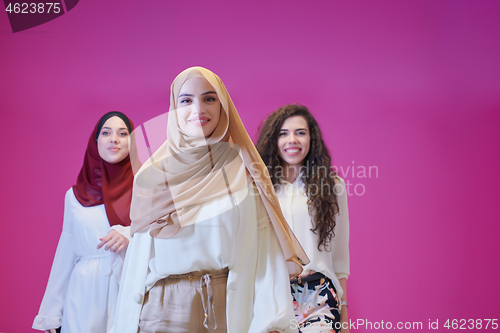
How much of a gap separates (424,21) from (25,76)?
3297mm

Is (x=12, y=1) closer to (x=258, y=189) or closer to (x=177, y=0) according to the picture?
(x=177, y=0)

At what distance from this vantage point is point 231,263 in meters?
1.59

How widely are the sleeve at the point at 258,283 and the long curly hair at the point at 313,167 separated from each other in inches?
39.3

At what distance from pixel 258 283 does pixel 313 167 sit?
1.30 m

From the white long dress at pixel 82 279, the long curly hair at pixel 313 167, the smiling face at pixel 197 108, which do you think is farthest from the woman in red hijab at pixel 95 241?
the smiling face at pixel 197 108

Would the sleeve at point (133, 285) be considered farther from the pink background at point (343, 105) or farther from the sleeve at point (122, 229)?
the pink background at point (343, 105)

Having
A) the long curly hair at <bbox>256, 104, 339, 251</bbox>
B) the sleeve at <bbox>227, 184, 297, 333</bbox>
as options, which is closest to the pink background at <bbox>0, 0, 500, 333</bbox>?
the long curly hair at <bbox>256, 104, 339, 251</bbox>

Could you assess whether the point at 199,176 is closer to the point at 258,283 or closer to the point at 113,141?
the point at 258,283

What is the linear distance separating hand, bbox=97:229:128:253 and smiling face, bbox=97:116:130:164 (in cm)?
47

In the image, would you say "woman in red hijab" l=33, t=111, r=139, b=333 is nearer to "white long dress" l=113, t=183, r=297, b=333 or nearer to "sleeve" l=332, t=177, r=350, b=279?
"white long dress" l=113, t=183, r=297, b=333

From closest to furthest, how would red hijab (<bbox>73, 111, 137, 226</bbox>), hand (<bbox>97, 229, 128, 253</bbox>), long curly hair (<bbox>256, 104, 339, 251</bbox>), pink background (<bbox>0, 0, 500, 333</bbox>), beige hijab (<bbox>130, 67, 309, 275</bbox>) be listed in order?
beige hijab (<bbox>130, 67, 309, 275</bbox>)
hand (<bbox>97, 229, 128, 253</bbox>)
red hijab (<bbox>73, 111, 137, 226</bbox>)
long curly hair (<bbox>256, 104, 339, 251</bbox>)
pink background (<bbox>0, 0, 500, 333</bbox>)

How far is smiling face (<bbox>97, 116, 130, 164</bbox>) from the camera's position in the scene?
256 cm

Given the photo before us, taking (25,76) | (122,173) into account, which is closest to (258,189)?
(122,173)

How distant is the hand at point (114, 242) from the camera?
91.7 inches
